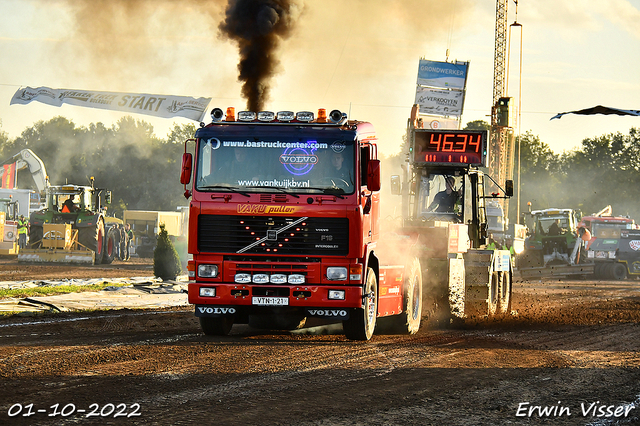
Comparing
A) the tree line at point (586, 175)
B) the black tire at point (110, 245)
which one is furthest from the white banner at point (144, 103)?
the tree line at point (586, 175)

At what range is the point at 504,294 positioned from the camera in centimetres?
1852

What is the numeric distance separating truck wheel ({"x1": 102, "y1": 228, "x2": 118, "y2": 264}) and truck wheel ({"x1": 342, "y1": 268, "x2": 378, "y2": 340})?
2597 cm

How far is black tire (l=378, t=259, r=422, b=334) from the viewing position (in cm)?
1343

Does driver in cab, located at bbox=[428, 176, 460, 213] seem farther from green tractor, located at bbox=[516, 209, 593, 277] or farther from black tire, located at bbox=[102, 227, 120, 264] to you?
black tire, located at bbox=[102, 227, 120, 264]

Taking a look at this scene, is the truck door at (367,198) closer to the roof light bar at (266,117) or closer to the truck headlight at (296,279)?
the truck headlight at (296,279)

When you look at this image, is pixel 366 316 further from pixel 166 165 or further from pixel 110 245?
pixel 166 165

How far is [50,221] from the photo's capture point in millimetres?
35031

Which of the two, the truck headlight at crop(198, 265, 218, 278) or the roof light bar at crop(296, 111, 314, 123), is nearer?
the truck headlight at crop(198, 265, 218, 278)

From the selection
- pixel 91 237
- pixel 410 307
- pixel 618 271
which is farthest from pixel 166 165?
pixel 410 307

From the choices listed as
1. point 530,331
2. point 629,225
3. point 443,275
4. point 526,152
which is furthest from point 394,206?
point 526,152

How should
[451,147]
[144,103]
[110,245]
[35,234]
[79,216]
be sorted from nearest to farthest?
[451,147] < [144,103] < [79,216] < [35,234] < [110,245]

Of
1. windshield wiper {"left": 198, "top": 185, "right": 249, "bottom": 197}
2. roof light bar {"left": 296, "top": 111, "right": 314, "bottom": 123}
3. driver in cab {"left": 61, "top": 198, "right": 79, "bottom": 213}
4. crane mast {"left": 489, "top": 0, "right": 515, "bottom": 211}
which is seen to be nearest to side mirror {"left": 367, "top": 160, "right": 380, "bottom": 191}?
roof light bar {"left": 296, "top": 111, "right": 314, "bottom": 123}

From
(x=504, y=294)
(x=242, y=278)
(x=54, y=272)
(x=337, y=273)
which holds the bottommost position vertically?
(x=54, y=272)

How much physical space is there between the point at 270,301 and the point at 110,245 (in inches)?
1084
